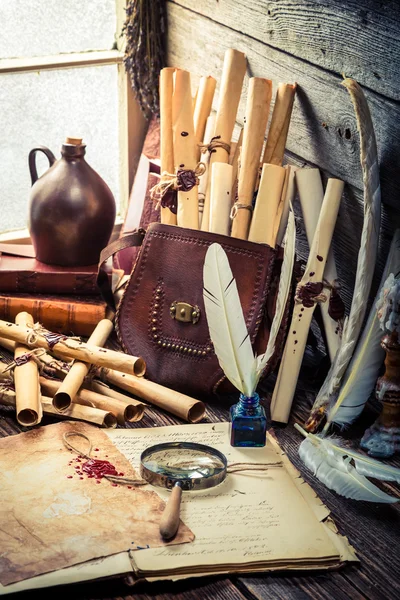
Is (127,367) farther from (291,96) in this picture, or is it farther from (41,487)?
(291,96)

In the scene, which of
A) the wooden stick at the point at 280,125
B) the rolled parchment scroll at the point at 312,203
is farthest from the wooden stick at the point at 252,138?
the rolled parchment scroll at the point at 312,203

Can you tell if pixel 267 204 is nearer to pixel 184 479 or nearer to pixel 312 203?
pixel 312 203

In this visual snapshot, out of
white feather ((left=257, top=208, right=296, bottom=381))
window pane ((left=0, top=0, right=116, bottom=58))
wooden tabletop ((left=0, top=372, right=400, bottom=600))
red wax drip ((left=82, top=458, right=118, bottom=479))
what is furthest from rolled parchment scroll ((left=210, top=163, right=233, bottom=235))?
window pane ((left=0, top=0, right=116, bottom=58))

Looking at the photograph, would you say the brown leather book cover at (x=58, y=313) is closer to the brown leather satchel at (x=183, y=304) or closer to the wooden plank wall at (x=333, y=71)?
the brown leather satchel at (x=183, y=304)

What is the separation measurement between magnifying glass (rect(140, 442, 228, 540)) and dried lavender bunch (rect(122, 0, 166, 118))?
4.88 ft

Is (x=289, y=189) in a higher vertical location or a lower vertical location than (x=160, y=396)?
higher

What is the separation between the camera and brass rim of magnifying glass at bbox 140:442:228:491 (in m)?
1.54

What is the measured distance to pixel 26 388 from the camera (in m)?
1.84

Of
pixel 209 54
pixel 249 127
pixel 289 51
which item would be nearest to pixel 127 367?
pixel 249 127

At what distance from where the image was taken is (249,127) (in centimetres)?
212

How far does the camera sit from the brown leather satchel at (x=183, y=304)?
1941mm

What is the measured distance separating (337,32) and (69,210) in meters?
0.93

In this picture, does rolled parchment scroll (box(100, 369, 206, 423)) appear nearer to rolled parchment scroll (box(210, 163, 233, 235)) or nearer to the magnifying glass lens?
the magnifying glass lens

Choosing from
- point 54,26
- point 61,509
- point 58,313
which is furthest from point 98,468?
point 54,26
